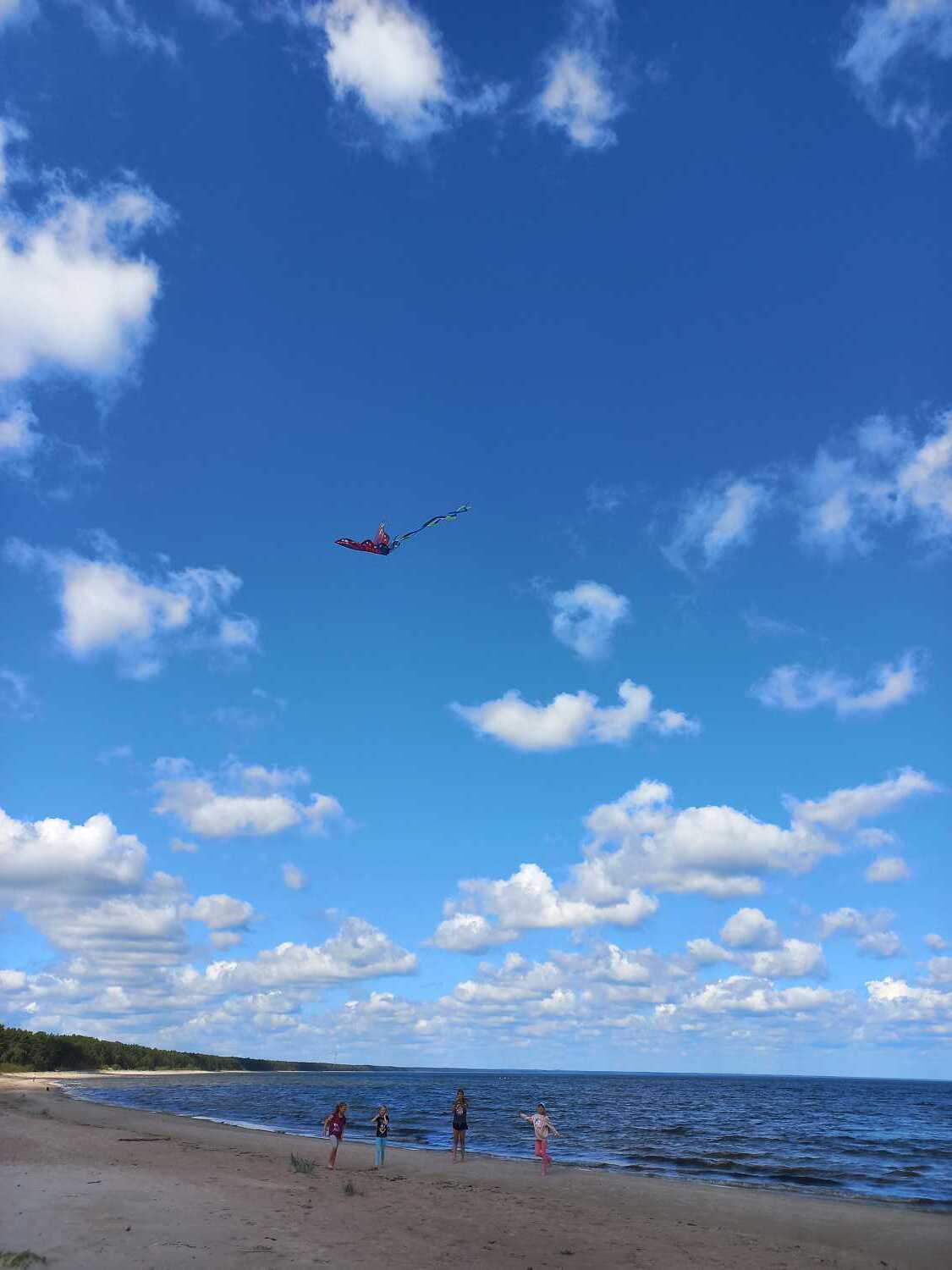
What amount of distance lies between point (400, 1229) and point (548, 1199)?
7.05m

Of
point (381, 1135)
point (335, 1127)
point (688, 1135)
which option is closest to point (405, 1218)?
point (335, 1127)

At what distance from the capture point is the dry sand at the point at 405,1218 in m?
15.8

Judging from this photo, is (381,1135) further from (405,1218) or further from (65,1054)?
(65,1054)

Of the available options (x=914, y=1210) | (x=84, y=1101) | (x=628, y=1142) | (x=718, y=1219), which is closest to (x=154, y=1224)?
(x=718, y=1219)

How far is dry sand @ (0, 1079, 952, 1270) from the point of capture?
620 inches

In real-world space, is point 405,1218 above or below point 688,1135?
above

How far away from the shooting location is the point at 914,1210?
2580cm

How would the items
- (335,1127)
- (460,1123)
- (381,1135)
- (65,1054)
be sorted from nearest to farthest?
(335,1127)
(381,1135)
(460,1123)
(65,1054)

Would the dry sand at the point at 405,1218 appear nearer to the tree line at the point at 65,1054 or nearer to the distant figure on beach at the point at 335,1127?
the distant figure on beach at the point at 335,1127

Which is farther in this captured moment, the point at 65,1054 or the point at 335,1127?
the point at 65,1054

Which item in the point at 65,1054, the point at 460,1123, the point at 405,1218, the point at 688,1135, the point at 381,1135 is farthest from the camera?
the point at 65,1054

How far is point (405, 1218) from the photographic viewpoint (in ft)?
66.4

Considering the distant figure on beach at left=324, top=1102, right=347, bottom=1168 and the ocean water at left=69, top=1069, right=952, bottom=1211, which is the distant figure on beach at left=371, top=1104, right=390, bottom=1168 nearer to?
the distant figure on beach at left=324, top=1102, right=347, bottom=1168

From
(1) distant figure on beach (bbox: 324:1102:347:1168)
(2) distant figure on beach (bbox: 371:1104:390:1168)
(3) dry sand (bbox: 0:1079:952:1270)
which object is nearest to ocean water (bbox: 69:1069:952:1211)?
(3) dry sand (bbox: 0:1079:952:1270)
